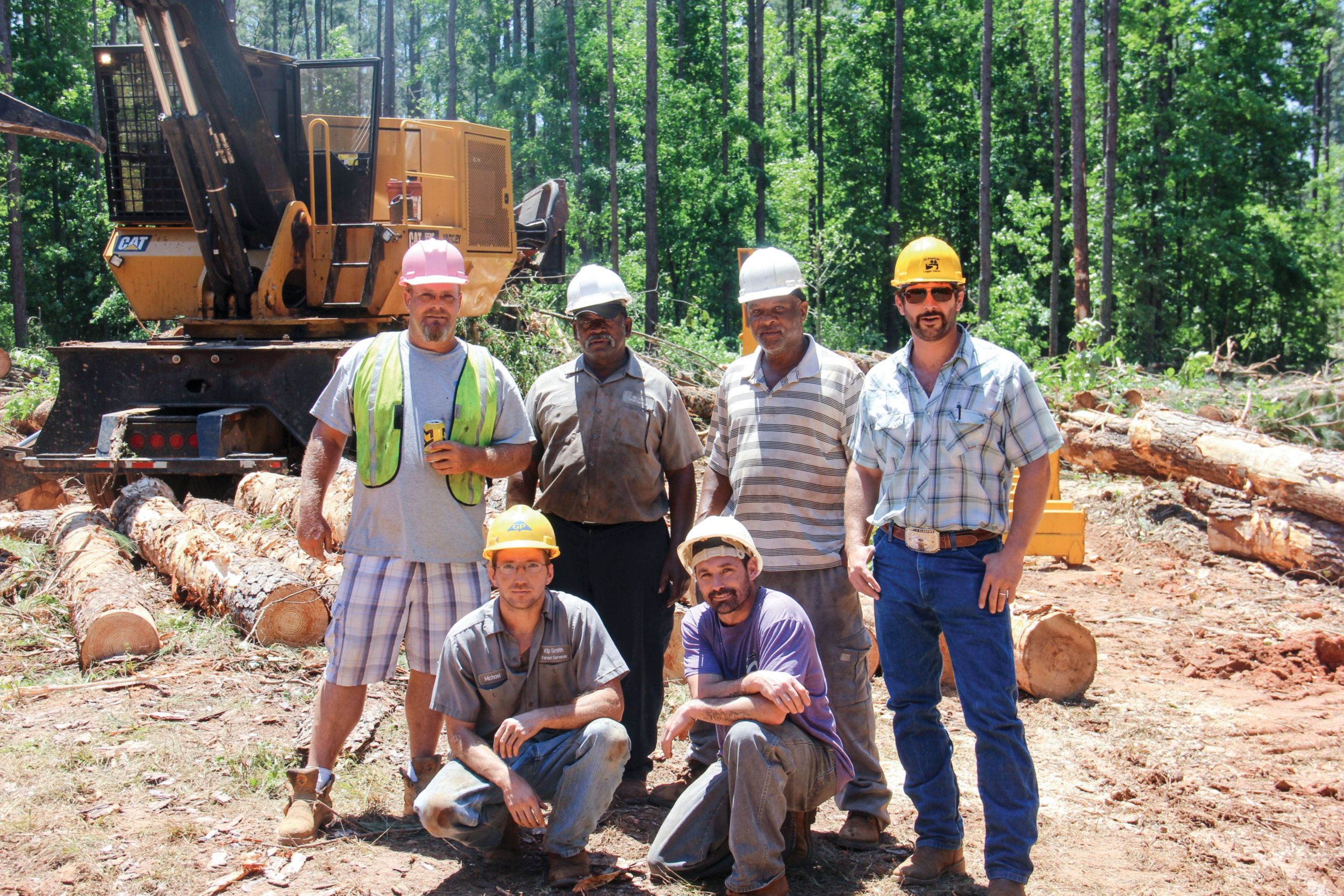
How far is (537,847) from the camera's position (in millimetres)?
4145

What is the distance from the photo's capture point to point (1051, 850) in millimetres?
4242

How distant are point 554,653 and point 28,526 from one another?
6.62m

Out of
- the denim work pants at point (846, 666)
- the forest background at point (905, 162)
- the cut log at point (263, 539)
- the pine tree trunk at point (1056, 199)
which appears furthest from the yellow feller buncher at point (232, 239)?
the pine tree trunk at point (1056, 199)

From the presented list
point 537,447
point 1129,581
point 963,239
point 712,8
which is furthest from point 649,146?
point 537,447

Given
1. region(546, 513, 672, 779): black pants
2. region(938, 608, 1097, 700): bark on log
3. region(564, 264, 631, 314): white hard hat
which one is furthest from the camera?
region(938, 608, 1097, 700): bark on log

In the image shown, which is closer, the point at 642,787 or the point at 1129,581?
the point at 642,787

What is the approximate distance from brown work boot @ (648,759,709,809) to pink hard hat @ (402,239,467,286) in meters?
2.13

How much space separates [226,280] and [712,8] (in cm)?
2924

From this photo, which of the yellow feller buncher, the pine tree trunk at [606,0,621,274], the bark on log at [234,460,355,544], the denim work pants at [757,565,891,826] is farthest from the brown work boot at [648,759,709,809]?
the pine tree trunk at [606,0,621,274]

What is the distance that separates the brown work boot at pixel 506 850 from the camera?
152 inches

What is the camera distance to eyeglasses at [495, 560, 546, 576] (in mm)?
3781

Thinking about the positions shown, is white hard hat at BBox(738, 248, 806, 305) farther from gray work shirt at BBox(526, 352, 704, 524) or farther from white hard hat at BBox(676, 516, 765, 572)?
white hard hat at BBox(676, 516, 765, 572)

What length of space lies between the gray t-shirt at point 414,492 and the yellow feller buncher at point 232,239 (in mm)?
4602

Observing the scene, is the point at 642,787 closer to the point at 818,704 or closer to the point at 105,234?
the point at 818,704
